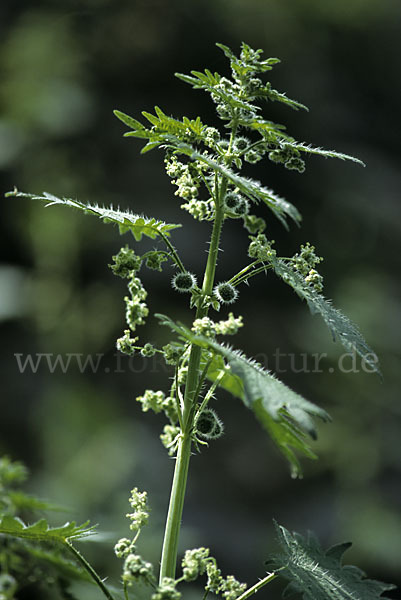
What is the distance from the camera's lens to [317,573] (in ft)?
6.25

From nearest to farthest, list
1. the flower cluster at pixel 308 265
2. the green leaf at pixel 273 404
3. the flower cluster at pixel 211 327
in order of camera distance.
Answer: the green leaf at pixel 273 404, the flower cluster at pixel 211 327, the flower cluster at pixel 308 265

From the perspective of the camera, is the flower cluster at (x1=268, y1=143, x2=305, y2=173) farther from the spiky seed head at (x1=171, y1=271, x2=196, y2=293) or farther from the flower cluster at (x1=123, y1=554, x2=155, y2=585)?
the flower cluster at (x1=123, y1=554, x2=155, y2=585)

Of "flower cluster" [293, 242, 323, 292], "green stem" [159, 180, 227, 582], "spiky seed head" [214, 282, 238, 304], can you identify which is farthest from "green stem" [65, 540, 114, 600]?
"flower cluster" [293, 242, 323, 292]

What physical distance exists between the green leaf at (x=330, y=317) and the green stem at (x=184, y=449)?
205 mm

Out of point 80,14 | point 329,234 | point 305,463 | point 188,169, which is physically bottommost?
point 305,463

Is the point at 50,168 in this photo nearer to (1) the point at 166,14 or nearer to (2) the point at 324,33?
(1) the point at 166,14

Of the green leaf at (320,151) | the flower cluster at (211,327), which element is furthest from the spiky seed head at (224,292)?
the green leaf at (320,151)

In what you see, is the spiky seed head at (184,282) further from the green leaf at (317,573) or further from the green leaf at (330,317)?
the green leaf at (317,573)

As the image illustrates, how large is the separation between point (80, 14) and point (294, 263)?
23.2ft

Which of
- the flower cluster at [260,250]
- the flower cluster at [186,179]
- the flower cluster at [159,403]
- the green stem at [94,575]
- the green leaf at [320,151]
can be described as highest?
the green leaf at [320,151]

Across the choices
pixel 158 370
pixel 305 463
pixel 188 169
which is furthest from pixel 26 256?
pixel 188 169

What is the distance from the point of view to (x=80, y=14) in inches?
305

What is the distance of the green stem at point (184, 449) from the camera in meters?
1.71

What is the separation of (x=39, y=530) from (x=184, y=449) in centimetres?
46
